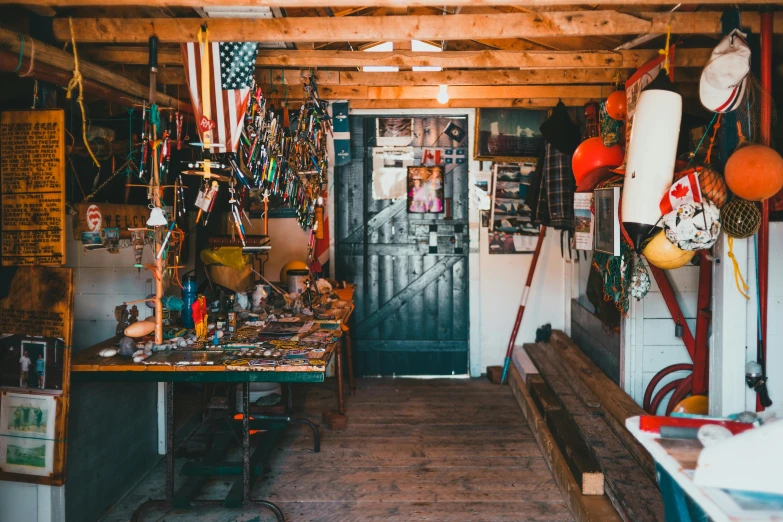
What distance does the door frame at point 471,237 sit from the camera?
6.71 meters

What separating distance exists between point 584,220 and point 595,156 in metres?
0.50

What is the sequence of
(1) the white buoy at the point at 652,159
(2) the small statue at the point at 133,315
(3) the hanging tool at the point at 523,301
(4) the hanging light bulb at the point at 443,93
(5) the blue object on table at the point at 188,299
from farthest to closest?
1. (3) the hanging tool at the point at 523,301
2. (4) the hanging light bulb at the point at 443,93
3. (5) the blue object on table at the point at 188,299
4. (2) the small statue at the point at 133,315
5. (1) the white buoy at the point at 652,159

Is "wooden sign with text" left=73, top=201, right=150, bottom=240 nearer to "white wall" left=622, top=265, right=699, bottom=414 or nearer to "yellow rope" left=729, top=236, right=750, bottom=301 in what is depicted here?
"yellow rope" left=729, top=236, right=750, bottom=301

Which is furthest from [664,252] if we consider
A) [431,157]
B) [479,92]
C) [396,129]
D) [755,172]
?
[396,129]

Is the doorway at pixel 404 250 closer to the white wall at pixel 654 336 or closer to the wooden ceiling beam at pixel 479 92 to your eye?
the wooden ceiling beam at pixel 479 92

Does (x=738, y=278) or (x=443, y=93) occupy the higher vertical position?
(x=443, y=93)

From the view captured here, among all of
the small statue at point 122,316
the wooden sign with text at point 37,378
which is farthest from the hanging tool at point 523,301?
the wooden sign with text at point 37,378

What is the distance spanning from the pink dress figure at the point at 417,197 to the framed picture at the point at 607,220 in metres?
Result: 3.07

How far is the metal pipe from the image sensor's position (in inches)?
123

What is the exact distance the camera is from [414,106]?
21.2 feet

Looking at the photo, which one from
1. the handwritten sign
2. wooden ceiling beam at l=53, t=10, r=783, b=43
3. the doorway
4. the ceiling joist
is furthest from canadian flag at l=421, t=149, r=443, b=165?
the handwritten sign

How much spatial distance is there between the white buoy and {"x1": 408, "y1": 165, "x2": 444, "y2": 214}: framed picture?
3717 millimetres

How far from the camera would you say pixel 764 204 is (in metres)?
3.19

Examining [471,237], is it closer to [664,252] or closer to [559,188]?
[559,188]
